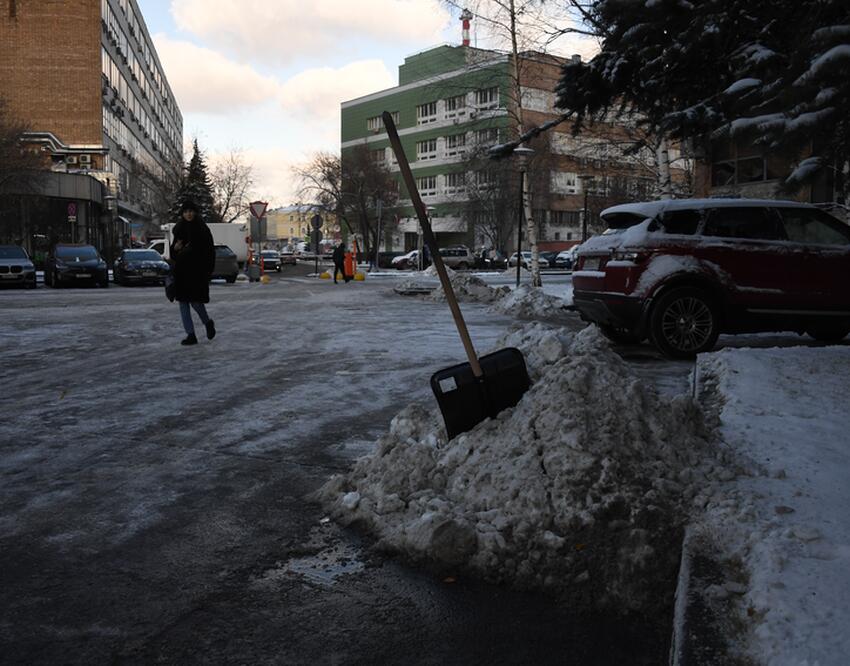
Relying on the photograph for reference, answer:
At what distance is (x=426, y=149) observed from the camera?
3209 inches

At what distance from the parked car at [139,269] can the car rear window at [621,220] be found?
74.0ft

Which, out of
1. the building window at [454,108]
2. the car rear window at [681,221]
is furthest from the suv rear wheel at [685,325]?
the building window at [454,108]

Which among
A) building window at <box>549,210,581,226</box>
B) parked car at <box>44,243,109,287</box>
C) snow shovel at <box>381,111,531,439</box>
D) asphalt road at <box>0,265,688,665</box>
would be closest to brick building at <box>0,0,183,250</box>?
parked car at <box>44,243,109,287</box>

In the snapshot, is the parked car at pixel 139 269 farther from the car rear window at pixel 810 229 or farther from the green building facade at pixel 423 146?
the green building facade at pixel 423 146

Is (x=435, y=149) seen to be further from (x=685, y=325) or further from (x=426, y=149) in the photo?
(x=685, y=325)

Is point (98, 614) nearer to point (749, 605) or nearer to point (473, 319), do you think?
point (749, 605)

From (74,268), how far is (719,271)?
23457 millimetres

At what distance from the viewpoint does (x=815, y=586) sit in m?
2.55

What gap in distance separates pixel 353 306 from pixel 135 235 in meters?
53.8

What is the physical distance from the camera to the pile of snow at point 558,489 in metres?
Result: 3.17

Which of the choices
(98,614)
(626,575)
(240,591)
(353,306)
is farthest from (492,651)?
(353,306)

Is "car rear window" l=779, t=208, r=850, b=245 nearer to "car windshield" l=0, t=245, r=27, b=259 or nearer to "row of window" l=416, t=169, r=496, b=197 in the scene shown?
"car windshield" l=0, t=245, r=27, b=259

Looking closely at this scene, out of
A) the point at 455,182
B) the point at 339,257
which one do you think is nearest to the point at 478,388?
the point at 339,257

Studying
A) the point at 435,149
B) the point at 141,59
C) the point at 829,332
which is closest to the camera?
the point at 829,332
